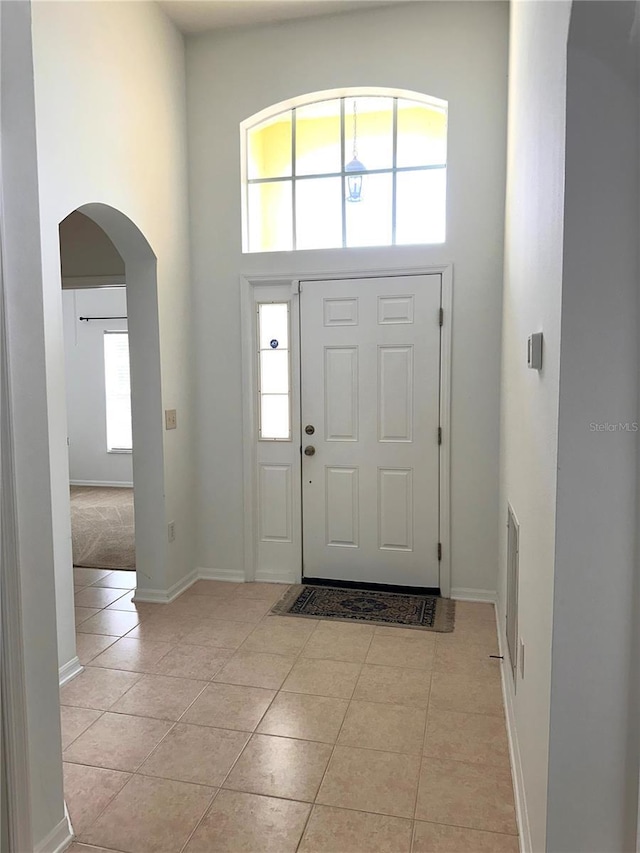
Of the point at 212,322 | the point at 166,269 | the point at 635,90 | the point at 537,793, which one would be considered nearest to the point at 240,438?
the point at 212,322

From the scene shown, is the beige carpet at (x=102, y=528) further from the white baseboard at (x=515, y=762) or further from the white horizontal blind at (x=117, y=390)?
the white baseboard at (x=515, y=762)

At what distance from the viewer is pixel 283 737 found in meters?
2.34

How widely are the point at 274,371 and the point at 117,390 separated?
14.2 ft

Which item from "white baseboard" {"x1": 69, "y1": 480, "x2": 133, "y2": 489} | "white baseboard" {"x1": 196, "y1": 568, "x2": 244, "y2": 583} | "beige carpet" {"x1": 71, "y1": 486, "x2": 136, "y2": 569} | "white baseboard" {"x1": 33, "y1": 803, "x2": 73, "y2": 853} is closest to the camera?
"white baseboard" {"x1": 33, "y1": 803, "x2": 73, "y2": 853}

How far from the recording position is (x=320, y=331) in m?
3.89

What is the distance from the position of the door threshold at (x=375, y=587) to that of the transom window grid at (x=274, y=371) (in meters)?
0.98

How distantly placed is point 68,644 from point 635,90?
3.00 m

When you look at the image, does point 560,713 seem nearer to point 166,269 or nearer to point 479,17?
point 166,269

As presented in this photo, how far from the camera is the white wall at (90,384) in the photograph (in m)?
7.56

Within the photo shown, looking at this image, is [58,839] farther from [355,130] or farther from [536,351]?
[355,130]

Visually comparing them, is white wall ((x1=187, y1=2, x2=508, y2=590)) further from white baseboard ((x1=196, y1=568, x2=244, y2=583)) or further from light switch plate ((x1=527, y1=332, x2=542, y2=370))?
light switch plate ((x1=527, y1=332, x2=542, y2=370))

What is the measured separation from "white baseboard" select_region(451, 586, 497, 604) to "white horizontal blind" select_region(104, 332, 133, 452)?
5.09 metres

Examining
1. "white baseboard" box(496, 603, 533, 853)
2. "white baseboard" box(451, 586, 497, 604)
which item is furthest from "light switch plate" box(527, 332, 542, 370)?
"white baseboard" box(451, 586, 497, 604)

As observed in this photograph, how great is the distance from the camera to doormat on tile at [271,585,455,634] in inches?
135
